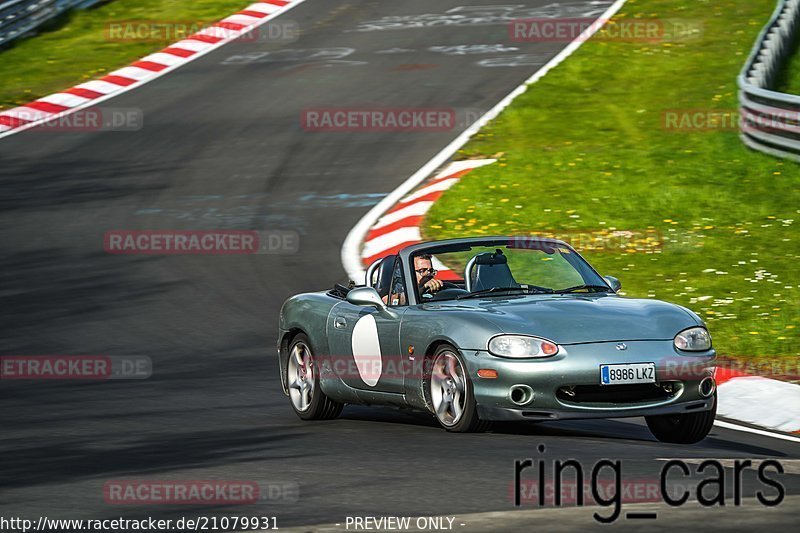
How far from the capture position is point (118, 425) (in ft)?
34.7

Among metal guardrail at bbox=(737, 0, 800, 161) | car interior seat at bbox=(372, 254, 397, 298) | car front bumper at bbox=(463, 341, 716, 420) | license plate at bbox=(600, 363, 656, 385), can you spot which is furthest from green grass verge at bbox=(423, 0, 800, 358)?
license plate at bbox=(600, 363, 656, 385)

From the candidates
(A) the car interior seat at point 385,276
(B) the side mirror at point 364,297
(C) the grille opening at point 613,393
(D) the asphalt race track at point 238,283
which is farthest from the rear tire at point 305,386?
(C) the grille opening at point 613,393

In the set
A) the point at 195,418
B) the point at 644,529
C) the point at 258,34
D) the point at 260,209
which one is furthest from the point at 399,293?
the point at 258,34

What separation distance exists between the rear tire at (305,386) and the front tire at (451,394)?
1.43m

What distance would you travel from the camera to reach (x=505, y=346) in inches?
369

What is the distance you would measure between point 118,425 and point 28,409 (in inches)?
48.7

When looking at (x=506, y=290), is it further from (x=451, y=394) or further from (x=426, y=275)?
(x=451, y=394)

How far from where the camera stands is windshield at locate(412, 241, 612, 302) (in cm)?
1050

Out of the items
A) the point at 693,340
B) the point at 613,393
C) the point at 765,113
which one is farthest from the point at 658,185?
the point at 613,393

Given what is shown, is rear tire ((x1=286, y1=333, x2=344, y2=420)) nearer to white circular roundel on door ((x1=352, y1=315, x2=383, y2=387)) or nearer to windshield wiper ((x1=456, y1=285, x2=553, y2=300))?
white circular roundel on door ((x1=352, y1=315, x2=383, y2=387))

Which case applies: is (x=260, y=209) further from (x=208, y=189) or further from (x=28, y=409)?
(x=28, y=409)

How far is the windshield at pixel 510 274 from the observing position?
10500mm

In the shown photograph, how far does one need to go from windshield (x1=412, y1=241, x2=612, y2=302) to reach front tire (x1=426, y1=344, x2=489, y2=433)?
2.62 feet

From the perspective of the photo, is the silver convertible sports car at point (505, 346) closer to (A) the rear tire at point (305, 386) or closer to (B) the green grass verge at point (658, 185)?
(A) the rear tire at point (305, 386)
